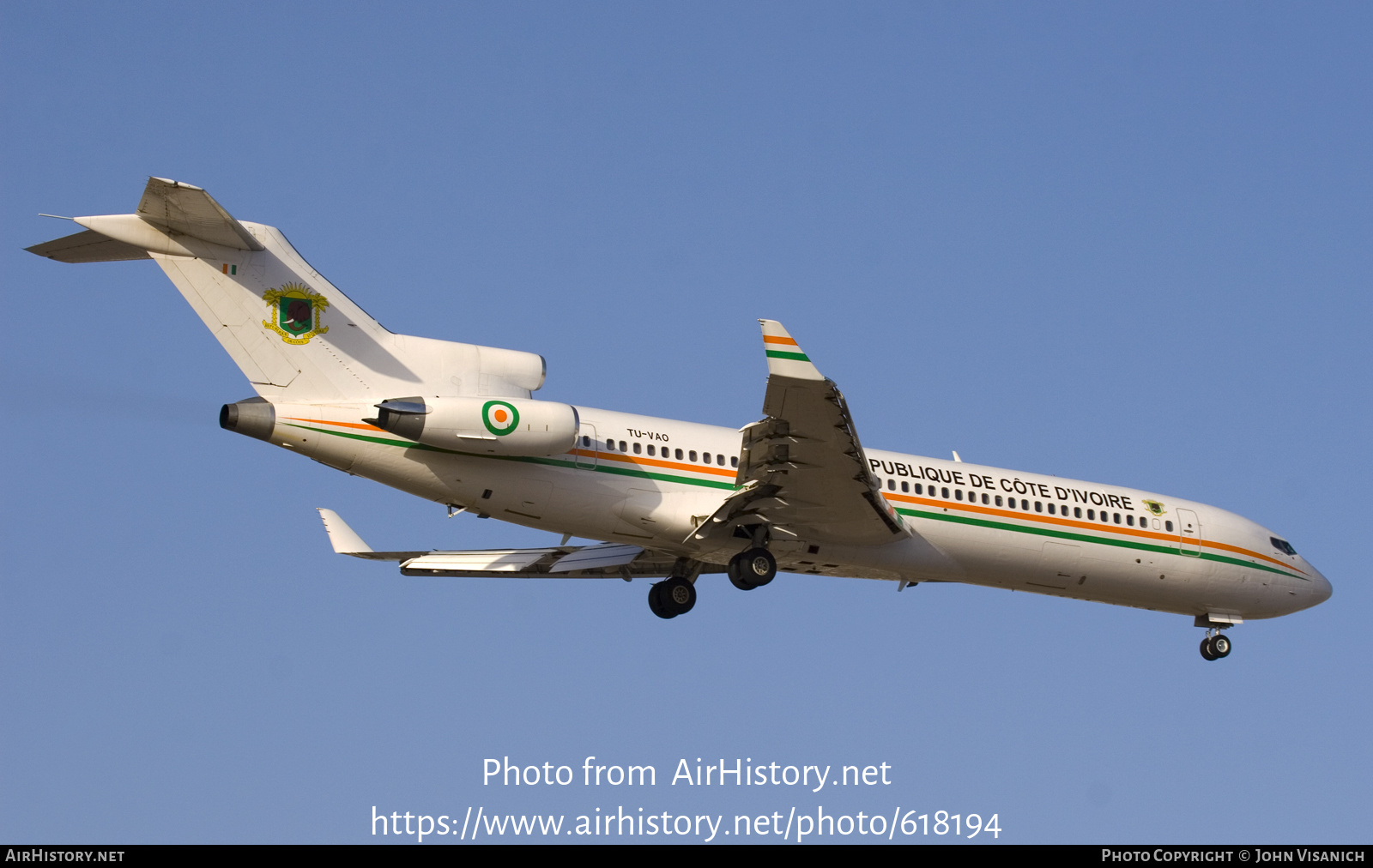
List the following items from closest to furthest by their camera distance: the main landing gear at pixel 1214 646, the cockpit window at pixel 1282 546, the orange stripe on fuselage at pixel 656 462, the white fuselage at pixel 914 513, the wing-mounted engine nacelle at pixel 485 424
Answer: the wing-mounted engine nacelle at pixel 485 424 < the white fuselage at pixel 914 513 < the orange stripe on fuselage at pixel 656 462 < the main landing gear at pixel 1214 646 < the cockpit window at pixel 1282 546

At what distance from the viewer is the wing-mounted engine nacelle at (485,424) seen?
21.7 meters

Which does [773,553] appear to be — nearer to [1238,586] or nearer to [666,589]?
[666,589]

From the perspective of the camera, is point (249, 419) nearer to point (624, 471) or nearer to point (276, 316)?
point (276, 316)

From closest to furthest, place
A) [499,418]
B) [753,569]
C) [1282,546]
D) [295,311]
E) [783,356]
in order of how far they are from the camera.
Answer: [783,356] < [499,418] < [295,311] < [753,569] < [1282,546]

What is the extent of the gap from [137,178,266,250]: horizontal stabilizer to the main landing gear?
19.8m

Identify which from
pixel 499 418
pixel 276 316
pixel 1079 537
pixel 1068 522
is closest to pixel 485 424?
pixel 499 418

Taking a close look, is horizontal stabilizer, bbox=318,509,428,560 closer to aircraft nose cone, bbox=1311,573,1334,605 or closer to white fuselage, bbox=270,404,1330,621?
white fuselage, bbox=270,404,1330,621

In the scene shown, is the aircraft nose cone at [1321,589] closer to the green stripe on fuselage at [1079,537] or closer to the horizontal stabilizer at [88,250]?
the green stripe on fuselage at [1079,537]

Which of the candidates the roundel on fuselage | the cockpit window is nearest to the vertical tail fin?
the roundel on fuselage

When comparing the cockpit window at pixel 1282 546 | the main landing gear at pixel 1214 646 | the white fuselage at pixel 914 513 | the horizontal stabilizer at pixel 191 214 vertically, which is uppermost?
the horizontal stabilizer at pixel 191 214

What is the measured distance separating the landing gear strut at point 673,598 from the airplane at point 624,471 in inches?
1.4

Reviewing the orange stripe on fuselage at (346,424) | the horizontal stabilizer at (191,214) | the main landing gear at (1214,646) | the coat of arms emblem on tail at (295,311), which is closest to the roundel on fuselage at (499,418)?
the orange stripe on fuselage at (346,424)

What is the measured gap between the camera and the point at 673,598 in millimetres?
26672

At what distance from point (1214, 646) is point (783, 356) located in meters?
13.6
